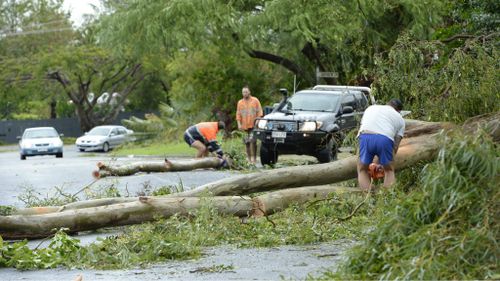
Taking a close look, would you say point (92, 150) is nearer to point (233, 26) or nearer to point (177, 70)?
point (177, 70)

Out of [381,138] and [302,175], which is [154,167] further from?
[381,138]

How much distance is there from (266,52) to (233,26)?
17.0 ft

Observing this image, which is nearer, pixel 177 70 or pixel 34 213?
pixel 34 213

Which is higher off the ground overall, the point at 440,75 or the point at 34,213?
the point at 440,75

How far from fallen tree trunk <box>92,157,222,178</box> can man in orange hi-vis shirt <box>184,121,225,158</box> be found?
846mm

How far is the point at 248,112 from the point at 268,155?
6.89ft

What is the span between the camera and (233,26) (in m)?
28.4

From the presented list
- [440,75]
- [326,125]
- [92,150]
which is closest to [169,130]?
[92,150]

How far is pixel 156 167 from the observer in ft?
68.3

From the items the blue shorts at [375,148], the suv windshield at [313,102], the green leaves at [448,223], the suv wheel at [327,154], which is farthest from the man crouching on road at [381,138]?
the suv windshield at [313,102]

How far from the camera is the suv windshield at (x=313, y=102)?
73.9ft

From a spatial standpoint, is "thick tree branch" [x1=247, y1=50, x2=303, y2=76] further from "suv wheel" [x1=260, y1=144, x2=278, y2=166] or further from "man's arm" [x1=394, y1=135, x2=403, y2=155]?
"man's arm" [x1=394, y1=135, x2=403, y2=155]

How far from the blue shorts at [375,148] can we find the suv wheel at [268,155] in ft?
27.0

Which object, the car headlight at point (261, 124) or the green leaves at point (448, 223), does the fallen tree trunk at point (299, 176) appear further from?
the car headlight at point (261, 124)
